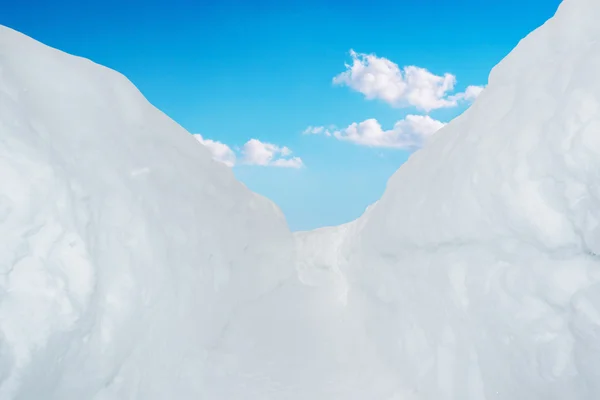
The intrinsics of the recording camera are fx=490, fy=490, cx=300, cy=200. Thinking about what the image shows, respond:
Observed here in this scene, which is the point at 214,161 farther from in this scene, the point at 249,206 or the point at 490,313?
the point at 490,313

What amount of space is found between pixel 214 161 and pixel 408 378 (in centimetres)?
490

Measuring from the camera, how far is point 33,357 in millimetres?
4145

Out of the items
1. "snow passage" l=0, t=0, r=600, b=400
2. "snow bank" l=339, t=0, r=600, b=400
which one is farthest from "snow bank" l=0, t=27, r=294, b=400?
"snow bank" l=339, t=0, r=600, b=400

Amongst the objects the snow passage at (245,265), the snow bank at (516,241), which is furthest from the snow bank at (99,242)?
the snow bank at (516,241)

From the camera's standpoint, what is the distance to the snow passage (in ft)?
14.1

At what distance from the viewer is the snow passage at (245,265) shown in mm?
4293

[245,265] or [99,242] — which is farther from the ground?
[245,265]

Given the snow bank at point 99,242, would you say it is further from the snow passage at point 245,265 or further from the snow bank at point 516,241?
the snow bank at point 516,241

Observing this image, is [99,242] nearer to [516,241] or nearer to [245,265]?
[245,265]

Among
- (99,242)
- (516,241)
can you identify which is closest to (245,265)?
(99,242)

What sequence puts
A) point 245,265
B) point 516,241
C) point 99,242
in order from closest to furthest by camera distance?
1. point 516,241
2. point 99,242
3. point 245,265

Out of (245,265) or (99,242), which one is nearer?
(99,242)

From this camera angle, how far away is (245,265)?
28.1 feet

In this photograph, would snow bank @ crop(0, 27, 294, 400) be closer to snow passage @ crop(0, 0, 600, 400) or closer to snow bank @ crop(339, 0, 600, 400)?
snow passage @ crop(0, 0, 600, 400)
